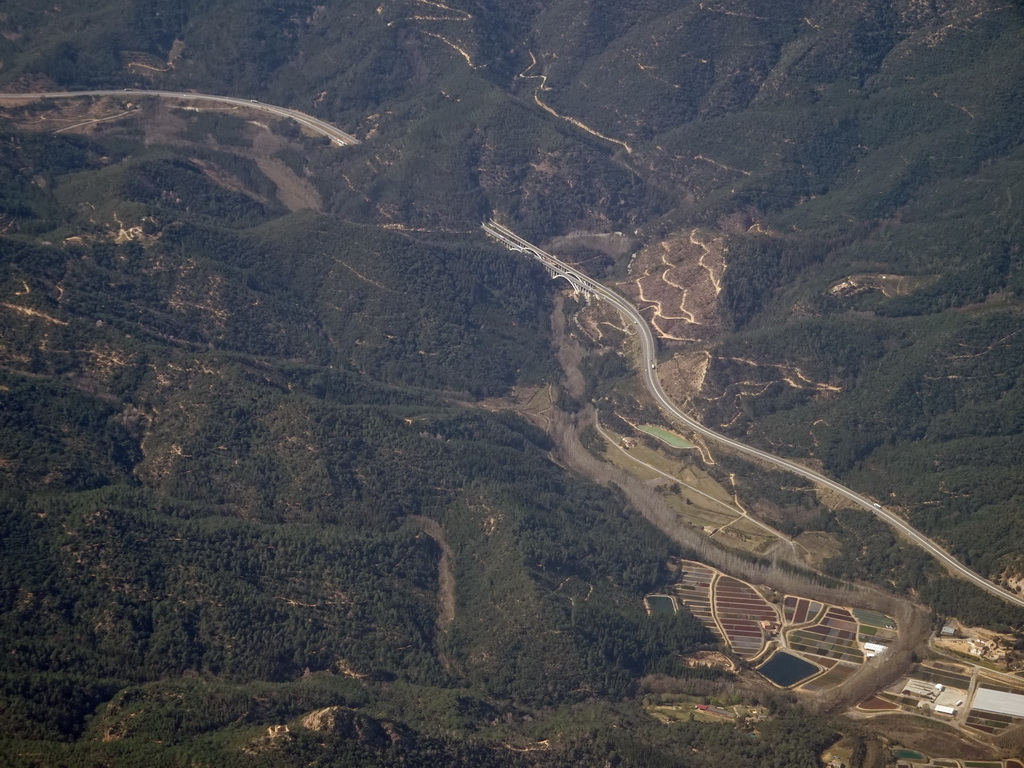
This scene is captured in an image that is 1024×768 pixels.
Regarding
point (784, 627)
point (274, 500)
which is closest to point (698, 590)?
point (784, 627)

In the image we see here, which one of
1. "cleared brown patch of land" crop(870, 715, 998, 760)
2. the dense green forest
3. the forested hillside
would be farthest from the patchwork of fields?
"cleared brown patch of land" crop(870, 715, 998, 760)

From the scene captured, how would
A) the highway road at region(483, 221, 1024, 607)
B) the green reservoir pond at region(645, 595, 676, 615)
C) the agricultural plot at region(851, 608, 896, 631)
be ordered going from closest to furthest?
the agricultural plot at region(851, 608, 896, 631)
the highway road at region(483, 221, 1024, 607)
the green reservoir pond at region(645, 595, 676, 615)

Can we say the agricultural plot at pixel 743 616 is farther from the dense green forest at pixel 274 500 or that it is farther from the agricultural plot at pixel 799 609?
the dense green forest at pixel 274 500

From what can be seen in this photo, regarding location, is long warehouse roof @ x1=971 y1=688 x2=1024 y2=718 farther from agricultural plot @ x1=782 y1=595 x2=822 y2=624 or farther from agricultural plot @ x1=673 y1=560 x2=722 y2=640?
agricultural plot @ x1=673 y1=560 x2=722 y2=640

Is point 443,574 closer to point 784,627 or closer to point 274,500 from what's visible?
point 274,500

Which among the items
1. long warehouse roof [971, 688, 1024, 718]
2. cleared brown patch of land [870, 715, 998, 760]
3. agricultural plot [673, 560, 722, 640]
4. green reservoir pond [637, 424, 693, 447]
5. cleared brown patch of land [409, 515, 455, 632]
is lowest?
cleared brown patch of land [409, 515, 455, 632]

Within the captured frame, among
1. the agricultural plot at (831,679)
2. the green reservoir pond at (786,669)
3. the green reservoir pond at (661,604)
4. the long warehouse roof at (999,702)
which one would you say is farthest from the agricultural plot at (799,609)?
the long warehouse roof at (999,702)

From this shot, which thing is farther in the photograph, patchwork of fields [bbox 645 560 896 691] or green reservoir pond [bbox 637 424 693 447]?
green reservoir pond [bbox 637 424 693 447]

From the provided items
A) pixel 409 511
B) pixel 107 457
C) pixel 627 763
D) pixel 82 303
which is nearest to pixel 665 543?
pixel 409 511
